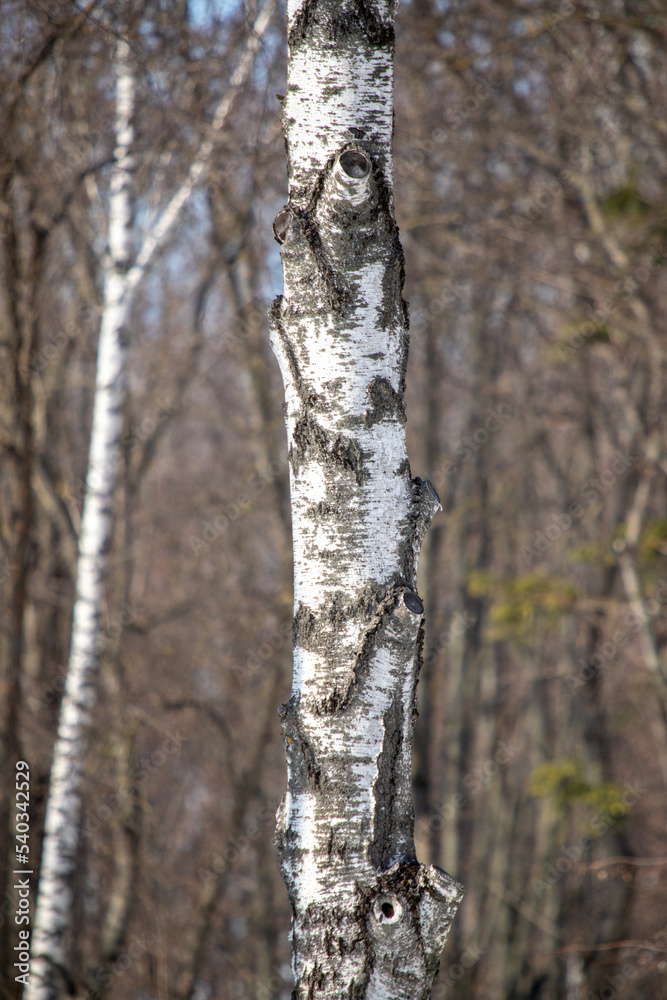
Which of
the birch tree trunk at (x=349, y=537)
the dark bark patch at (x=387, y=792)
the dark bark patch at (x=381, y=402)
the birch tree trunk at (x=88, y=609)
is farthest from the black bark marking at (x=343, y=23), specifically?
the birch tree trunk at (x=88, y=609)

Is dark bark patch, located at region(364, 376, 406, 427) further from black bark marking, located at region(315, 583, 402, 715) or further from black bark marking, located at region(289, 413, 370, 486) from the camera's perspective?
black bark marking, located at region(315, 583, 402, 715)

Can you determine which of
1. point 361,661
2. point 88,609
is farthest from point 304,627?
point 88,609

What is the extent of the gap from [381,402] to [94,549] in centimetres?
311

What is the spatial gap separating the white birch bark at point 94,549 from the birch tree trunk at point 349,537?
277 cm

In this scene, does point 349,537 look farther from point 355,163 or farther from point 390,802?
point 355,163

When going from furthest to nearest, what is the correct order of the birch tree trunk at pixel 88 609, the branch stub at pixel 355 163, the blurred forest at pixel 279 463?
the blurred forest at pixel 279 463 → the birch tree trunk at pixel 88 609 → the branch stub at pixel 355 163

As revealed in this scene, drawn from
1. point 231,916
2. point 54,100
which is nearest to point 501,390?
point 54,100

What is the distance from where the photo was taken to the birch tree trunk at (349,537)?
1529 mm

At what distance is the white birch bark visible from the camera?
12.6ft

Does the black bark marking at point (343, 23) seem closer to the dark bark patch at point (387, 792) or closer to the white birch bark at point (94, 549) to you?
the dark bark patch at point (387, 792)

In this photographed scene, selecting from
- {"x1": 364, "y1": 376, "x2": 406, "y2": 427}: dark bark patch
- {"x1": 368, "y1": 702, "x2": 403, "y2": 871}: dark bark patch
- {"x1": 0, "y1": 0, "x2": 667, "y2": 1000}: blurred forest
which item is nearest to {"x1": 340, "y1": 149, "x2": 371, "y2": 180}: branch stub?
{"x1": 364, "y1": 376, "x2": 406, "y2": 427}: dark bark patch

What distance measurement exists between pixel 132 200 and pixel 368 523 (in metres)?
3.48

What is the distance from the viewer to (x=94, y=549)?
4.29 metres

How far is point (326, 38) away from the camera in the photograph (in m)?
1.60
